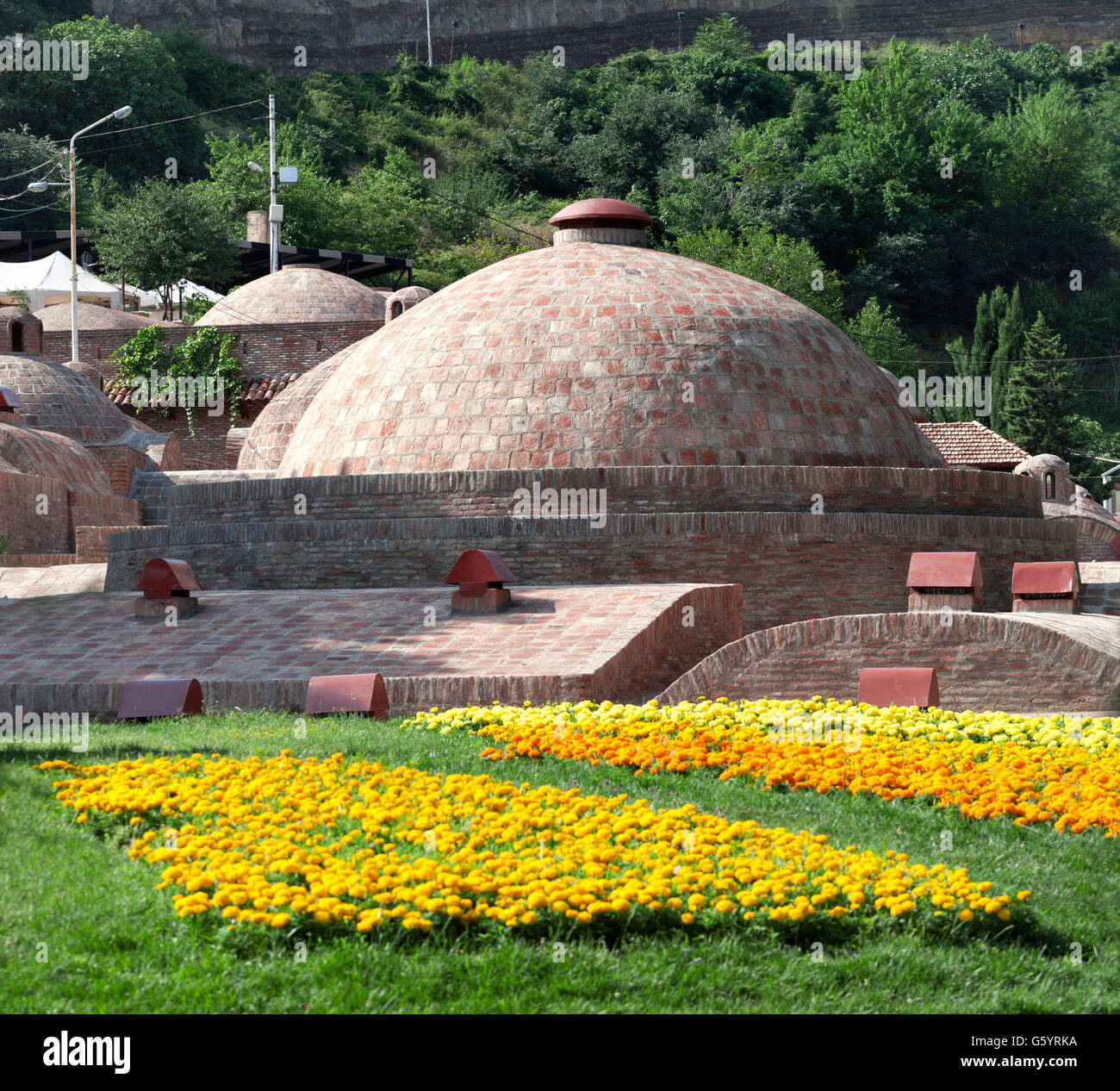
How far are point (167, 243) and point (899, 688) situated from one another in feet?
138

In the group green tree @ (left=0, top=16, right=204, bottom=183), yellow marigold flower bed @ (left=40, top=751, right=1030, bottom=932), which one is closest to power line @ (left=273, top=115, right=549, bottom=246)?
green tree @ (left=0, top=16, right=204, bottom=183)

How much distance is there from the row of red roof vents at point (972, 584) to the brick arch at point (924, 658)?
1.12m

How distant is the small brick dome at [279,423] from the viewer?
26.5 metres

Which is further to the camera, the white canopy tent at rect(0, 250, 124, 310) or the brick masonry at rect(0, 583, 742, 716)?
the white canopy tent at rect(0, 250, 124, 310)

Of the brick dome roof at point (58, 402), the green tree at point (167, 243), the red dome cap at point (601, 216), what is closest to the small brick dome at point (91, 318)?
the green tree at point (167, 243)

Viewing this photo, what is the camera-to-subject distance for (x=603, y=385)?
17.2m

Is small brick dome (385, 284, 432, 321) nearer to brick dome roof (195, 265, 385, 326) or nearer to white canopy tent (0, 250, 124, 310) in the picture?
brick dome roof (195, 265, 385, 326)

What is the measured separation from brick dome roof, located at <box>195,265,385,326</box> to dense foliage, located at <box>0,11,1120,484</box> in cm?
1016

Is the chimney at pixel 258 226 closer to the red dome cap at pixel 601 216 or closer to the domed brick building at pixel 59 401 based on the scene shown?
the domed brick building at pixel 59 401

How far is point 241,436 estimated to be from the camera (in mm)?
34094

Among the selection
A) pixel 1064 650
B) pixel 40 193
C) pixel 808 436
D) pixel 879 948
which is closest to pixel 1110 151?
pixel 40 193

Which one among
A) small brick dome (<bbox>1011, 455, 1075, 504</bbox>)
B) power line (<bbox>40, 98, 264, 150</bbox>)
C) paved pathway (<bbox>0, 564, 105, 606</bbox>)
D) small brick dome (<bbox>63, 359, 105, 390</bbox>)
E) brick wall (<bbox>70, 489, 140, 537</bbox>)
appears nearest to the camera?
paved pathway (<bbox>0, 564, 105, 606</bbox>)

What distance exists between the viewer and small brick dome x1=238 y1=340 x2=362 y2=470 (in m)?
26.5
